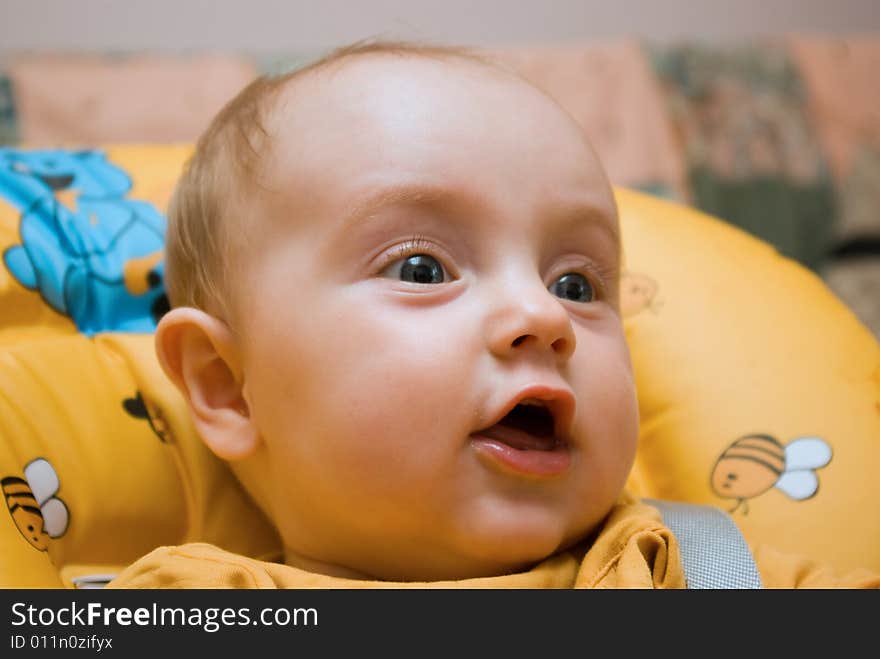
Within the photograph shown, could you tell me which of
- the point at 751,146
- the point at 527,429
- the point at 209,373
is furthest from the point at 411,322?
the point at 751,146

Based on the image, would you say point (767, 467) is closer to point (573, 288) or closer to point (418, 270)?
point (573, 288)

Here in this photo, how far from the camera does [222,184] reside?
2.84 ft

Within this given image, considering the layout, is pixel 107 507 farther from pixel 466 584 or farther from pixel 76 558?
pixel 466 584

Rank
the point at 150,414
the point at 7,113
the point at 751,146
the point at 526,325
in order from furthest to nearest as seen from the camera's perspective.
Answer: the point at 751,146, the point at 7,113, the point at 150,414, the point at 526,325

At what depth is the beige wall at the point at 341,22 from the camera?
1.98 metres

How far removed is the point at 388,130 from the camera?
80cm

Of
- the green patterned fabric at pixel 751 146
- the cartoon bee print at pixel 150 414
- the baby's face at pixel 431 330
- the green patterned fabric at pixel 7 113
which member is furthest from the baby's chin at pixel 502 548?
the green patterned fabric at pixel 751 146

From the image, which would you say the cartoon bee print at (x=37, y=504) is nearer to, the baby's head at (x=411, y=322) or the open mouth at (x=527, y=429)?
the baby's head at (x=411, y=322)

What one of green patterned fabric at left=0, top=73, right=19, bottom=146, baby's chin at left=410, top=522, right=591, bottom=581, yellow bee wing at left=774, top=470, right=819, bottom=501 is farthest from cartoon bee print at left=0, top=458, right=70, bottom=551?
green patterned fabric at left=0, top=73, right=19, bottom=146

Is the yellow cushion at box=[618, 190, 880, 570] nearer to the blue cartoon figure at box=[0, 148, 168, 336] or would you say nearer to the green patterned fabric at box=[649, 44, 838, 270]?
the blue cartoon figure at box=[0, 148, 168, 336]

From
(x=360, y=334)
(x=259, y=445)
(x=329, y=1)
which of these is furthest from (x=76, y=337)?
(x=329, y=1)

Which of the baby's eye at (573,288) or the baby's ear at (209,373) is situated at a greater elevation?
the baby's eye at (573,288)

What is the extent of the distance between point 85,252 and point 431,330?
51cm

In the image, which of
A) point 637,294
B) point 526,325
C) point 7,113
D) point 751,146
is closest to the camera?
point 526,325
